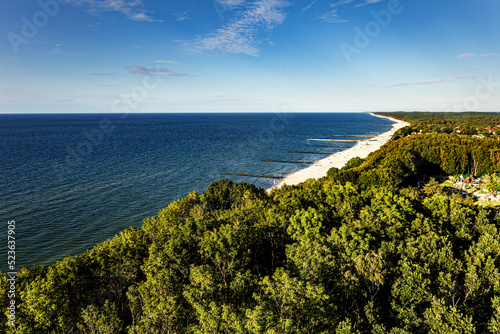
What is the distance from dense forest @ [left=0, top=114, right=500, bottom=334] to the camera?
18047 mm

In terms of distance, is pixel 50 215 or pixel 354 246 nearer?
pixel 354 246

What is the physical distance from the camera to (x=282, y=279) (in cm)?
1912

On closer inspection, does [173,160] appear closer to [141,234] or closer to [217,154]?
[217,154]

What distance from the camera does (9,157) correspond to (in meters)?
97.9

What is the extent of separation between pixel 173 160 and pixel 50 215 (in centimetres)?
5304

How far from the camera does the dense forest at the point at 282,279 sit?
711 inches

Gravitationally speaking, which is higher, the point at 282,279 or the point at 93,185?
the point at 282,279

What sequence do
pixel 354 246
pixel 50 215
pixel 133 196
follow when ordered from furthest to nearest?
pixel 133 196 → pixel 50 215 → pixel 354 246

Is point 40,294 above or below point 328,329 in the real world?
above

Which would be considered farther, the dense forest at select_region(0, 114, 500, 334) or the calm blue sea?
the calm blue sea

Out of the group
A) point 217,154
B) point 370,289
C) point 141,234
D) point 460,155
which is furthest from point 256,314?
point 217,154

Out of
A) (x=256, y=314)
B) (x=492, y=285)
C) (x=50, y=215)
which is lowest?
(x=50, y=215)

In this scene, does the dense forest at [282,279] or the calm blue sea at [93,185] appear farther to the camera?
the calm blue sea at [93,185]

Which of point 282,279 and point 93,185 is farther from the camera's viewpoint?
point 93,185
